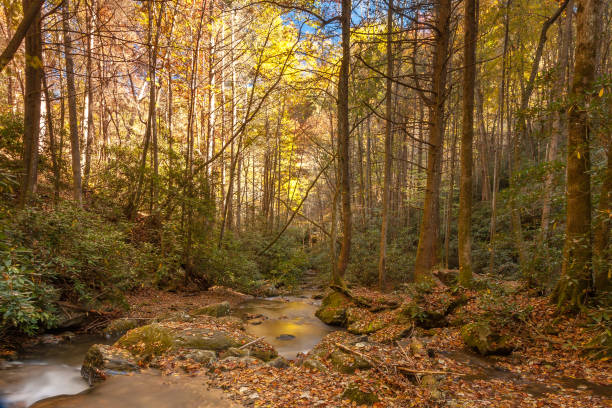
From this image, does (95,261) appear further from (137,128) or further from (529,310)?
(137,128)

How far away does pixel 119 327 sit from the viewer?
7645 mm

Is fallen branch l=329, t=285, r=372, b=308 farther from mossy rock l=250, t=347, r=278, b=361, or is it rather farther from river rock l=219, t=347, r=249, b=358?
river rock l=219, t=347, r=249, b=358

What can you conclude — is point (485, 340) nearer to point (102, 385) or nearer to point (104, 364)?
point (102, 385)

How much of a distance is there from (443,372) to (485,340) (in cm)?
205

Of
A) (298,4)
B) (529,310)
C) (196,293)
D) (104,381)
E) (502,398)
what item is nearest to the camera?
(502,398)

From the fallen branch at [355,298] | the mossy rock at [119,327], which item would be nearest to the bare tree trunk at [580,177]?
the fallen branch at [355,298]

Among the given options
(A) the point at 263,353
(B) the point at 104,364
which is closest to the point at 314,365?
(A) the point at 263,353

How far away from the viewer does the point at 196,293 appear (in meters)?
12.6

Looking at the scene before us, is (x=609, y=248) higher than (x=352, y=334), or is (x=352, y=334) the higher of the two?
(x=609, y=248)

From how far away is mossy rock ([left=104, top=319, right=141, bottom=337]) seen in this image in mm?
7484

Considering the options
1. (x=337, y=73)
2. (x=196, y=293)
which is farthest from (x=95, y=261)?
(x=337, y=73)

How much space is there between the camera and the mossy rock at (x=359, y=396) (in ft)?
13.1

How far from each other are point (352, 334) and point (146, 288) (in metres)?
7.34

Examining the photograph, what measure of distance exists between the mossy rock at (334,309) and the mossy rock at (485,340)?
4.15 m
